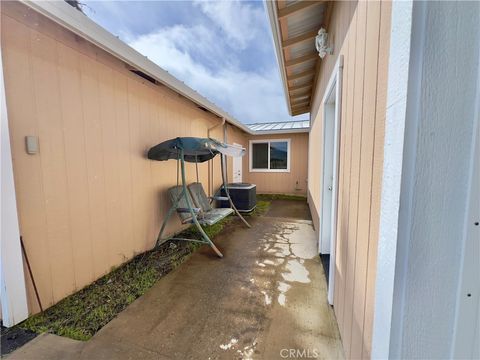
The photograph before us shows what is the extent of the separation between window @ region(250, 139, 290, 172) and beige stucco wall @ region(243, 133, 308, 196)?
143mm

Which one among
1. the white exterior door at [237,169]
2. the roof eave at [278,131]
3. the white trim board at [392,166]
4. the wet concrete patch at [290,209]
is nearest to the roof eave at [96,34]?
the white trim board at [392,166]

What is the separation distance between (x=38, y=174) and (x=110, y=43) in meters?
1.48

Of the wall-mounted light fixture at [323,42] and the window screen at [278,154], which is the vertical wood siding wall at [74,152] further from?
the window screen at [278,154]

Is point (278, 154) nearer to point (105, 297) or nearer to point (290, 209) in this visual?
point (290, 209)

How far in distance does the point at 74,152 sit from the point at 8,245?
37.4 inches

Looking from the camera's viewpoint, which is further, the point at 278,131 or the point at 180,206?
the point at 278,131

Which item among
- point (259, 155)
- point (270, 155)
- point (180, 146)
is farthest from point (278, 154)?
point (180, 146)

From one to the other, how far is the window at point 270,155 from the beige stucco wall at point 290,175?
14cm

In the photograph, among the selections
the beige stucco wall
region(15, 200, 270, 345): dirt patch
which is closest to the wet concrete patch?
the beige stucco wall

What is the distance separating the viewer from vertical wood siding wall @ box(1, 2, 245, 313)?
1.73 metres

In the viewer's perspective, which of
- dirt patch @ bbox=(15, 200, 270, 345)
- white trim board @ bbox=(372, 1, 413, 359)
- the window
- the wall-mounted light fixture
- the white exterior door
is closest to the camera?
white trim board @ bbox=(372, 1, 413, 359)

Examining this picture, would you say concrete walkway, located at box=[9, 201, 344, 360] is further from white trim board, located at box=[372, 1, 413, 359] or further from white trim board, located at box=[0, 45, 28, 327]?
white trim board, located at box=[372, 1, 413, 359]

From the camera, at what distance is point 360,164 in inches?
47.3

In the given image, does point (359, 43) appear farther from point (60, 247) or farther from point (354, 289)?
point (60, 247)
